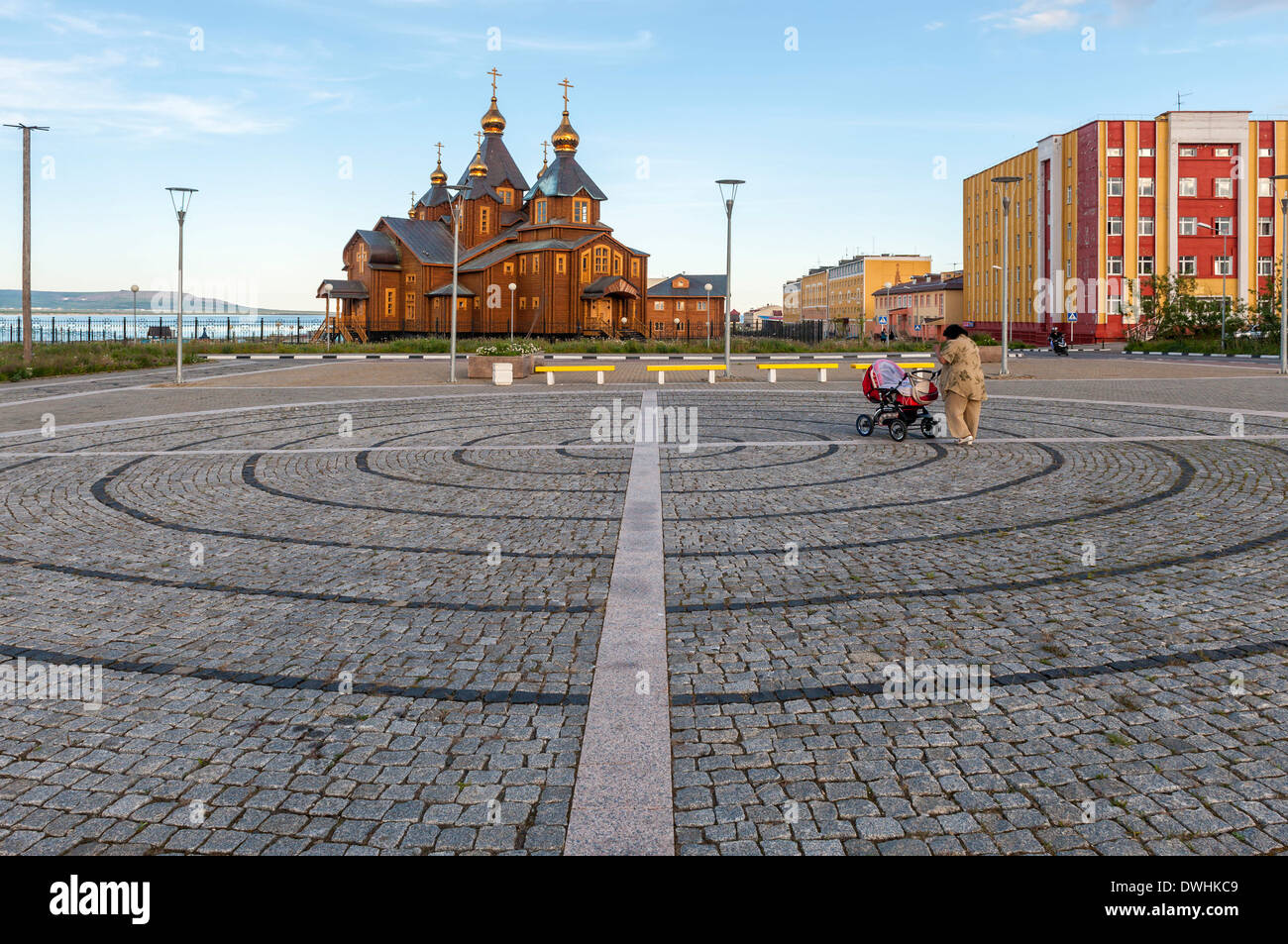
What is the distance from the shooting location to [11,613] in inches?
244

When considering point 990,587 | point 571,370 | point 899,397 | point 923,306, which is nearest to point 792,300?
point 923,306

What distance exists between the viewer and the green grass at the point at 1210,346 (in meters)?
45.4

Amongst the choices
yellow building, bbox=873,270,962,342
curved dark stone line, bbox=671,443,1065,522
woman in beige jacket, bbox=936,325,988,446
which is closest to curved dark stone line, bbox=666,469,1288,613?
curved dark stone line, bbox=671,443,1065,522

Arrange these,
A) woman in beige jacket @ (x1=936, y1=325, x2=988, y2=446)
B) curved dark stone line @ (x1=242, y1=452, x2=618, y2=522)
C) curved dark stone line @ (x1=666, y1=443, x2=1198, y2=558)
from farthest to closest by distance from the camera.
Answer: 1. woman in beige jacket @ (x1=936, y1=325, x2=988, y2=446)
2. curved dark stone line @ (x1=242, y1=452, x2=618, y2=522)
3. curved dark stone line @ (x1=666, y1=443, x2=1198, y2=558)

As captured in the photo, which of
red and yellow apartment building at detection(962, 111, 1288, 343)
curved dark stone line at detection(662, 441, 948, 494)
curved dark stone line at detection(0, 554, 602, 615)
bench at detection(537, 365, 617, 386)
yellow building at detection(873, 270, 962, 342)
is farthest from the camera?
yellow building at detection(873, 270, 962, 342)

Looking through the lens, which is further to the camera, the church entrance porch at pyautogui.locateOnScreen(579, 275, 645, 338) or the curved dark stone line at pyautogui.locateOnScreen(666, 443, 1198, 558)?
the church entrance porch at pyautogui.locateOnScreen(579, 275, 645, 338)

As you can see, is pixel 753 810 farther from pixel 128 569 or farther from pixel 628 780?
pixel 128 569

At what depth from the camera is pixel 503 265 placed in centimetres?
6638

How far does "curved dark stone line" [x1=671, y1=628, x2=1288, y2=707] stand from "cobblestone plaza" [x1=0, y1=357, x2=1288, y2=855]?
0.02 m

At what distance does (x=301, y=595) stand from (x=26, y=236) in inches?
1356

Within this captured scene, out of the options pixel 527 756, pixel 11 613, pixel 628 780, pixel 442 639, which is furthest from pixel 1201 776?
pixel 11 613

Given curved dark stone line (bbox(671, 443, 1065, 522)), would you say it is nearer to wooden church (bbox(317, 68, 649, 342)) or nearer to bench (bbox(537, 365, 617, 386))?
bench (bbox(537, 365, 617, 386))

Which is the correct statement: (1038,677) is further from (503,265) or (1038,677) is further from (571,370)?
(503,265)

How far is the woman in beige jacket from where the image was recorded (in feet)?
44.0
